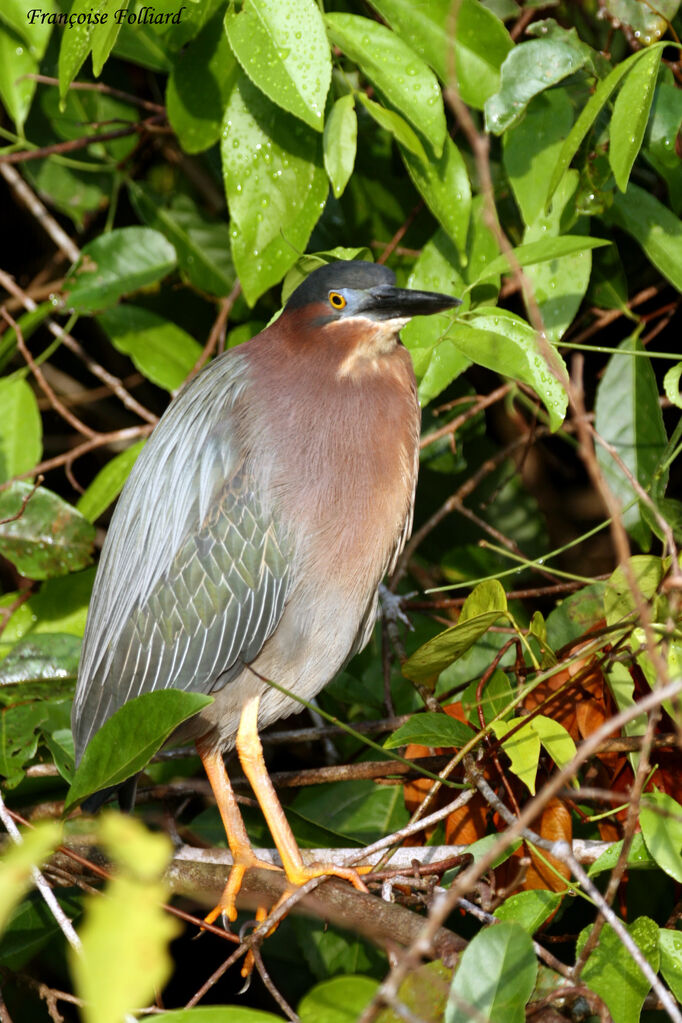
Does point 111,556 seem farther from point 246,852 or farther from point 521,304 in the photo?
point 521,304

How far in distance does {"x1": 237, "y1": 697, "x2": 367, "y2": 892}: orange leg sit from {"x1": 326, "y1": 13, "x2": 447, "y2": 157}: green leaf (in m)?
1.19

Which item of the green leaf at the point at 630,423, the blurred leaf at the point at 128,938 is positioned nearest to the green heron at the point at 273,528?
the green leaf at the point at 630,423

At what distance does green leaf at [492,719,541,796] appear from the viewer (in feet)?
4.97

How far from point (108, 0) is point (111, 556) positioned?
1.10 metres

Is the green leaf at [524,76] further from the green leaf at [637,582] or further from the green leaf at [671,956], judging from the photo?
the green leaf at [671,956]

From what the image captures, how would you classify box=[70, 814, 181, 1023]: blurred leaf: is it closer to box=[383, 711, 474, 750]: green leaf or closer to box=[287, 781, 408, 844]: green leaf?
box=[383, 711, 474, 750]: green leaf

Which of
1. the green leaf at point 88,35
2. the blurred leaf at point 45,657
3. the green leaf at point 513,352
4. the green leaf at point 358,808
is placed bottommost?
the green leaf at point 358,808

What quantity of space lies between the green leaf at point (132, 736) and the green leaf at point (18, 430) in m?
1.14

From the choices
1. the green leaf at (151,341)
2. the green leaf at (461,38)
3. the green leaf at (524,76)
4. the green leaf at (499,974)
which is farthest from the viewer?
the green leaf at (151,341)

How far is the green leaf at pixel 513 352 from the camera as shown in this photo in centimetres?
170

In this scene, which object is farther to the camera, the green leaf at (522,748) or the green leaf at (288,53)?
the green leaf at (288,53)

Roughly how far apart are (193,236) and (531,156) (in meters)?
1.03

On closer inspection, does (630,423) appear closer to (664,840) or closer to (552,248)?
(552,248)

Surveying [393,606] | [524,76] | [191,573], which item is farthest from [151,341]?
[524,76]
